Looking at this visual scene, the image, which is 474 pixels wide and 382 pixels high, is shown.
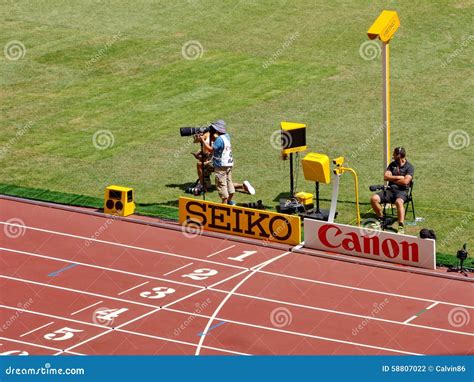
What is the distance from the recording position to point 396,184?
27734mm

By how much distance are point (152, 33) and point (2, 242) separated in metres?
15.5

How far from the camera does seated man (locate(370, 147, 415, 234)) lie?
2752cm

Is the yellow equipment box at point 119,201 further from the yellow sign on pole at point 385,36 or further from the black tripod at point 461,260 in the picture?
the black tripod at point 461,260

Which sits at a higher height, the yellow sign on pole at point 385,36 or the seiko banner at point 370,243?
the yellow sign on pole at point 385,36

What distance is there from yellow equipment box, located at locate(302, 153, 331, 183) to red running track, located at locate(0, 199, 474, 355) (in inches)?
77.7

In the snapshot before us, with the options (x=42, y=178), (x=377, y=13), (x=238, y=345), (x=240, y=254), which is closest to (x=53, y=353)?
(x=238, y=345)

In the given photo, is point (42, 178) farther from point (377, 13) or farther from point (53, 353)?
point (377, 13)

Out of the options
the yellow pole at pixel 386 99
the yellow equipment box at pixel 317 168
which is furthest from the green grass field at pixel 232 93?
the yellow pole at pixel 386 99

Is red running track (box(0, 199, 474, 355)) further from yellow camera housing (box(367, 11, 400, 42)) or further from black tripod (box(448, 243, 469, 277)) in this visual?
yellow camera housing (box(367, 11, 400, 42))

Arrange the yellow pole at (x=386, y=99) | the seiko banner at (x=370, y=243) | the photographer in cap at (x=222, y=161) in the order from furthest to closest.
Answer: the yellow pole at (x=386, y=99)
the photographer in cap at (x=222, y=161)
the seiko banner at (x=370, y=243)

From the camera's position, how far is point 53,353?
22703mm

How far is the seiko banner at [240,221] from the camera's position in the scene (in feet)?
88.8

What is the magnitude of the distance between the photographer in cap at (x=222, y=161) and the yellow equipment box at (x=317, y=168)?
63.6 inches

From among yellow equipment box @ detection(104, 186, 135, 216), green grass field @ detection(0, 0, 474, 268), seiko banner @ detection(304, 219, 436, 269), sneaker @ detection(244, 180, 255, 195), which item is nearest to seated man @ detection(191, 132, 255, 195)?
sneaker @ detection(244, 180, 255, 195)
